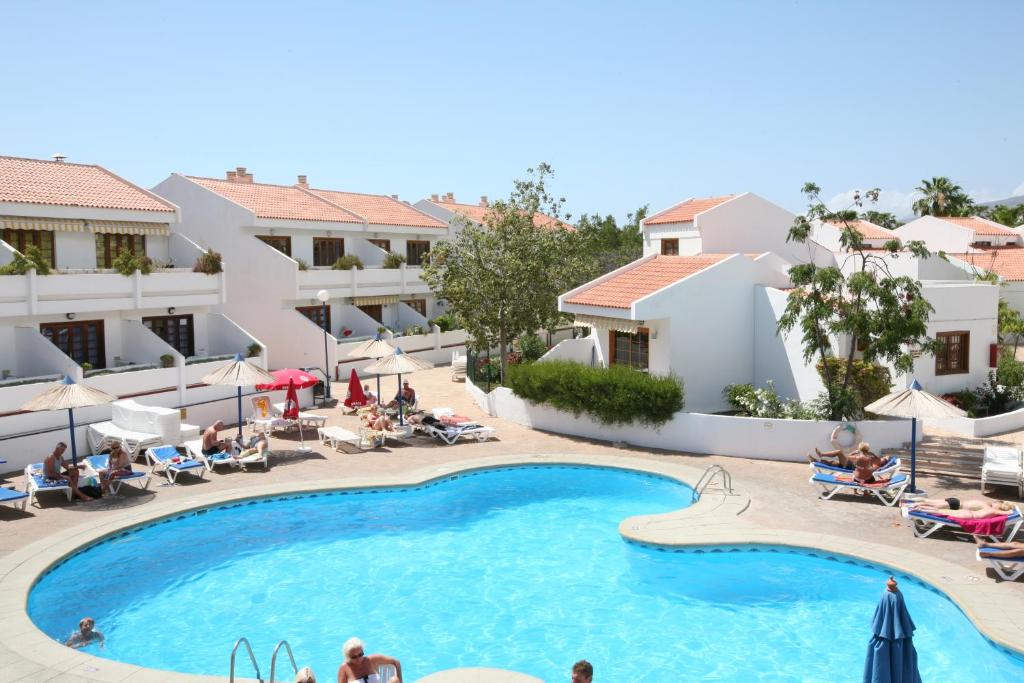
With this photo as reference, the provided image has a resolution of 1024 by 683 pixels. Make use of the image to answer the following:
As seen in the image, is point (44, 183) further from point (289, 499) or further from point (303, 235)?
point (289, 499)

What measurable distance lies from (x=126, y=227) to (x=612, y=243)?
204ft

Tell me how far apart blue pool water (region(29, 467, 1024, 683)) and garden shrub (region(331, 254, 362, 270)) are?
72.9 feet

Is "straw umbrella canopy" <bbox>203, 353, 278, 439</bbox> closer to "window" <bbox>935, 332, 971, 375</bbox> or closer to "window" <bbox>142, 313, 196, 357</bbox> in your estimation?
"window" <bbox>142, 313, 196, 357</bbox>

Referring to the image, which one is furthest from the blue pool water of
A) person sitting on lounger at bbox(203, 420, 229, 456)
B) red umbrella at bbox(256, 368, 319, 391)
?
red umbrella at bbox(256, 368, 319, 391)

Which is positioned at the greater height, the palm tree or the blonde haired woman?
the palm tree

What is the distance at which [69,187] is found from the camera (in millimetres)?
30906

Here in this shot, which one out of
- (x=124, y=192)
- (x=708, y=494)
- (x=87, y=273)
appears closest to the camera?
(x=708, y=494)

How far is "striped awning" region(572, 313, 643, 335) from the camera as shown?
27.6 meters

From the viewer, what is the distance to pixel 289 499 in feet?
69.6

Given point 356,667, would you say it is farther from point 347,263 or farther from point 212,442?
point 347,263

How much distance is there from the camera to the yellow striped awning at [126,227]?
30062 millimetres

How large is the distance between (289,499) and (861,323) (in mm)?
16274

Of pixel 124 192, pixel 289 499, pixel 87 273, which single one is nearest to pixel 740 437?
pixel 289 499

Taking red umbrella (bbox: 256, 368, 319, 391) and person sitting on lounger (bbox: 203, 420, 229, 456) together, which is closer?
person sitting on lounger (bbox: 203, 420, 229, 456)
